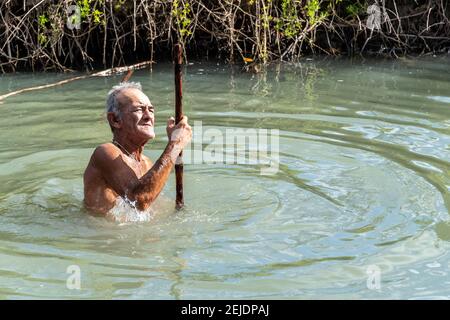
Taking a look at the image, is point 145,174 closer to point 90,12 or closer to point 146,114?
point 146,114

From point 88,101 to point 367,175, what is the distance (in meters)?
4.07

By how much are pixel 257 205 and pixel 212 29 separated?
19.7 feet

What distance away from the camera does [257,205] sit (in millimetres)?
6031

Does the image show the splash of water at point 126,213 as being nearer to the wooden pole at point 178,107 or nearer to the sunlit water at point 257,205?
the sunlit water at point 257,205

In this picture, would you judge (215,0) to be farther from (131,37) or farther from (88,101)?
(88,101)

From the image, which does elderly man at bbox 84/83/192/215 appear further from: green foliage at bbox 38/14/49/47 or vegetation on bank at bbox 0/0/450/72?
green foliage at bbox 38/14/49/47

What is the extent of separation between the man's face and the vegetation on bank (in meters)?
4.79

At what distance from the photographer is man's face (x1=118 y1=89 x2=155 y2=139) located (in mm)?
5703

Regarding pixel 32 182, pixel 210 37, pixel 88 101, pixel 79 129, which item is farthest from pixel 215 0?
pixel 32 182

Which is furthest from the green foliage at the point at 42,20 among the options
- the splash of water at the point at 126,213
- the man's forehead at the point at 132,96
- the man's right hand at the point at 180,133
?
the man's right hand at the point at 180,133

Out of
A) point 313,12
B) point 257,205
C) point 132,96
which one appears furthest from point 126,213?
point 313,12

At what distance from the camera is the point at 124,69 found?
11070 millimetres

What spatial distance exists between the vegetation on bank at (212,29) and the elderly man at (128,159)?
15.6 feet

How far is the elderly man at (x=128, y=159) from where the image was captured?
5449mm
